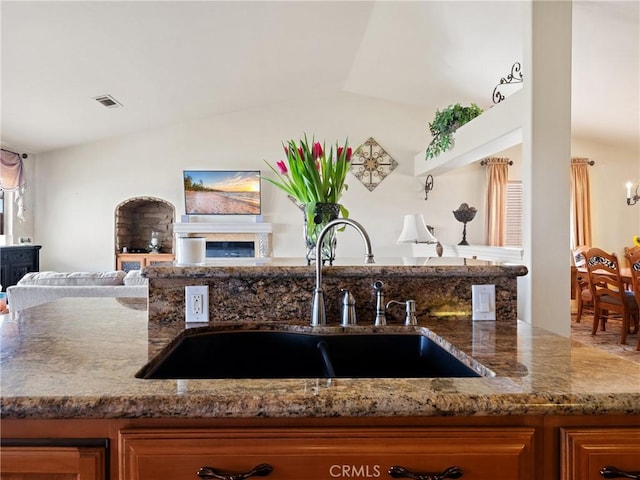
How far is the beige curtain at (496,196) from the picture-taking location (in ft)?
19.9

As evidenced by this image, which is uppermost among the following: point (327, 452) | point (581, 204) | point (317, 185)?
point (581, 204)

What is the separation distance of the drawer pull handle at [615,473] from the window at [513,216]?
5.80 metres

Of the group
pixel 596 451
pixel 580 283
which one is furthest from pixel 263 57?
pixel 596 451

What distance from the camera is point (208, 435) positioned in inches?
28.5

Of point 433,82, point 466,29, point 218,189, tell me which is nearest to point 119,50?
point 218,189

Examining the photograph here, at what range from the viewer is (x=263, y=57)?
15.1 feet

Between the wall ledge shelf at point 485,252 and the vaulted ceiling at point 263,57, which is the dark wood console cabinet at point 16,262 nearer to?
the vaulted ceiling at point 263,57

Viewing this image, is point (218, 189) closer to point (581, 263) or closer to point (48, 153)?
point (48, 153)

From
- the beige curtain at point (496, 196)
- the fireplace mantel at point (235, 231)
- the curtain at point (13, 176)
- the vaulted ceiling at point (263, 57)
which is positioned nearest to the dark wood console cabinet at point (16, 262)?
the curtain at point (13, 176)

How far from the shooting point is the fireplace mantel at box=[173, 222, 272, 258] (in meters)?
6.19

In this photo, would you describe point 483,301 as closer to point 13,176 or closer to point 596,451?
point 596,451

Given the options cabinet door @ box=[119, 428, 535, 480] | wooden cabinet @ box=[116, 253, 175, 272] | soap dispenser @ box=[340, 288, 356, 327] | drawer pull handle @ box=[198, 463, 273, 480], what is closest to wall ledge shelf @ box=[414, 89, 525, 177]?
soap dispenser @ box=[340, 288, 356, 327]

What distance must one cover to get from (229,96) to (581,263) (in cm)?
506

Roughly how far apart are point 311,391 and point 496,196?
6.04 metres
